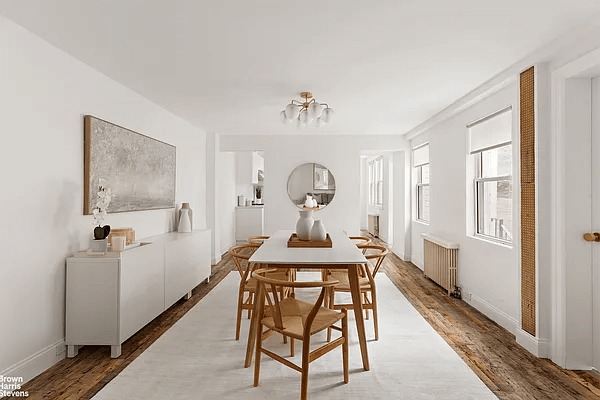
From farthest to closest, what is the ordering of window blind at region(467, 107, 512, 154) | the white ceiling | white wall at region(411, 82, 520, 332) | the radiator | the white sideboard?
the radiator, window blind at region(467, 107, 512, 154), white wall at region(411, 82, 520, 332), the white sideboard, the white ceiling

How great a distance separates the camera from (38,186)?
2.68 meters

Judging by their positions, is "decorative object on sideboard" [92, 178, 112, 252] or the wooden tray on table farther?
the wooden tray on table

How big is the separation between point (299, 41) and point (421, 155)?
4.23 m

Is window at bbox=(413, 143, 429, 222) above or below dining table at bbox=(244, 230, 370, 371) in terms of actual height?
above

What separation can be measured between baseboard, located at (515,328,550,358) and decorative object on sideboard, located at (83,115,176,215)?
387 centimetres

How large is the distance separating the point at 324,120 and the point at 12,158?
2806 mm

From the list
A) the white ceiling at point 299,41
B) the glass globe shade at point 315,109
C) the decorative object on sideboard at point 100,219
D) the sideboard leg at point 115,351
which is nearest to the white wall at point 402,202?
the white ceiling at point 299,41

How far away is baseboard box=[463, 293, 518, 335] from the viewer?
11.3 ft

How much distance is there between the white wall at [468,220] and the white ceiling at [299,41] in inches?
17.7

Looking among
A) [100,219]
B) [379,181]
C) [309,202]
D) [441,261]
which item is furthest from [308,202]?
[379,181]

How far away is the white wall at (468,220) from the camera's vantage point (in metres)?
3.51

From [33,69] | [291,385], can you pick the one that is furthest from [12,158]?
[291,385]

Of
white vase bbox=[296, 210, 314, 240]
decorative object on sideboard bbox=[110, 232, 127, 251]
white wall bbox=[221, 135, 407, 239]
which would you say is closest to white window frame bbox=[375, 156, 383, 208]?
white wall bbox=[221, 135, 407, 239]

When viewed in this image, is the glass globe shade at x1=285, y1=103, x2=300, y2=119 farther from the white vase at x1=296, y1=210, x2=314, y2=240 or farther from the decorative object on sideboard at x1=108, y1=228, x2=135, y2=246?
the decorative object on sideboard at x1=108, y1=228, x2=135, y2=246
